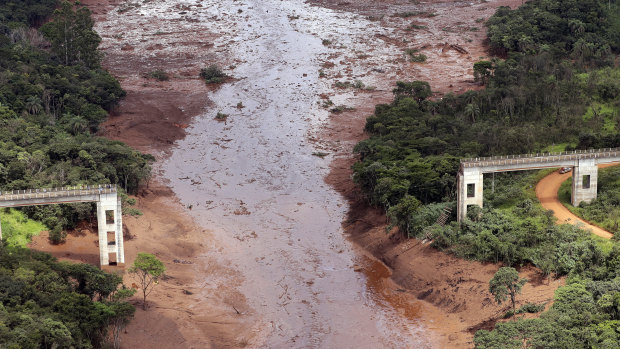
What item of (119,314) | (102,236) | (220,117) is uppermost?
(102,236)

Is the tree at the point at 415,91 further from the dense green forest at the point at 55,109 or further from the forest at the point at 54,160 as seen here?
the dense green forest at the point at 55,109

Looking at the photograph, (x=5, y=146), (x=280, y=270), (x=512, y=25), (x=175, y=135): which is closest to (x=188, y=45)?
(x=175, y=135)

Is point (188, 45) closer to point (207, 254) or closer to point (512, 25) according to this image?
point (512, 25)

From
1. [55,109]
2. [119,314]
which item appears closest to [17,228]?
[119,314]

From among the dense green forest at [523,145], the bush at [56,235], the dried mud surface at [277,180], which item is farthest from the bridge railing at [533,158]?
the bush at [56,235]

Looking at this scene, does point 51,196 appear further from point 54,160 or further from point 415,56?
point 415,56

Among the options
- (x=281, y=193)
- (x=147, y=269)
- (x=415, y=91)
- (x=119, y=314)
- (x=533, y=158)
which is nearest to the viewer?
(x=119, y=314)

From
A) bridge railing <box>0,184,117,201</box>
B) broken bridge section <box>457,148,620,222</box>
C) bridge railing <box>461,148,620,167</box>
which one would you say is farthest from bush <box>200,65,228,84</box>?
bridge railing <box>461,148,620,167</box>

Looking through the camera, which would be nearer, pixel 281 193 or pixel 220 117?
pixel 281 193
